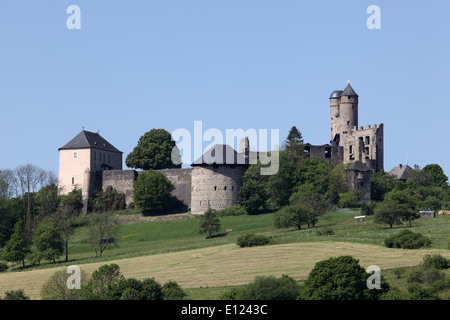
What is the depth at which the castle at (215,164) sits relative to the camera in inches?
3226

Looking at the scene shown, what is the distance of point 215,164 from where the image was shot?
269 feet

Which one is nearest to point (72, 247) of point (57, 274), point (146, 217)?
point (146, 217)

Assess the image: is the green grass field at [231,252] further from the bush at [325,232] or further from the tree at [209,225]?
the tree at [209,225]

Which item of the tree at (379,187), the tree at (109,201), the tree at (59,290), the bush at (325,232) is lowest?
the tree at (59,290)

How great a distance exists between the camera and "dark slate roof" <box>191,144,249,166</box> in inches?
3233

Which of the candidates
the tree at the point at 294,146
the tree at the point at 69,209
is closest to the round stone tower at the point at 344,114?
the tree at the point at 294,146

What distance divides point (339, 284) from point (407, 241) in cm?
1354

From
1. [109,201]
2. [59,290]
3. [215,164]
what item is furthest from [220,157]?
[59,290]

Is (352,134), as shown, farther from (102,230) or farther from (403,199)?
(102,230)

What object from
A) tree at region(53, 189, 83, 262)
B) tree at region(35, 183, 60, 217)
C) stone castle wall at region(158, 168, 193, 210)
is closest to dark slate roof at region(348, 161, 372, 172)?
stone castle wall at region(158, 168, 193, 210)

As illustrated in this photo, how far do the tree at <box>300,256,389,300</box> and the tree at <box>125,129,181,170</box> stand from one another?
5409 centimetres

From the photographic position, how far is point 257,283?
137ft

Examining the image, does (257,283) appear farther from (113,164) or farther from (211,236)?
(113,164)

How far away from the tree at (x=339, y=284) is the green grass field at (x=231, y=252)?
2.92 m
